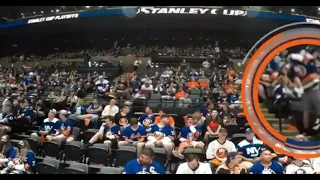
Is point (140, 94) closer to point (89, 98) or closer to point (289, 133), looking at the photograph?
point (89, 98)

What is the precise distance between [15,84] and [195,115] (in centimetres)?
197

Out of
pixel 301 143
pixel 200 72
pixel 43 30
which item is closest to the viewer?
pixel 301 143

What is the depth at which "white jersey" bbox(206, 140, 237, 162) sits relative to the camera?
3.45 meters

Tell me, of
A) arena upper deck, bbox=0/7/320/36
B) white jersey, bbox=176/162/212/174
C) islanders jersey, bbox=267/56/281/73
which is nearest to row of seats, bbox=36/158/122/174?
white jersey, bbox=176/162/212/174

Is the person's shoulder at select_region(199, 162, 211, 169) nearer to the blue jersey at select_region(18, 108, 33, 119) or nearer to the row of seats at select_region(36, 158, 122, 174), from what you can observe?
the row of seats at select_region(36, 158, 122, 174)

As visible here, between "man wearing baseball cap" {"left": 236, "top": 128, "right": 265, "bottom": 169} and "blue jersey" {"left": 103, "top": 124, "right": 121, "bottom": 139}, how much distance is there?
122 centimetres

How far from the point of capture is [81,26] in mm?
3775

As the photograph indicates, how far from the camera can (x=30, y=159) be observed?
368cm

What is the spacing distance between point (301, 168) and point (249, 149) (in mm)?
529

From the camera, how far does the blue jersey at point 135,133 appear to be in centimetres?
362

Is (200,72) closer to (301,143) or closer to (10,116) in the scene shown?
(301,143)
